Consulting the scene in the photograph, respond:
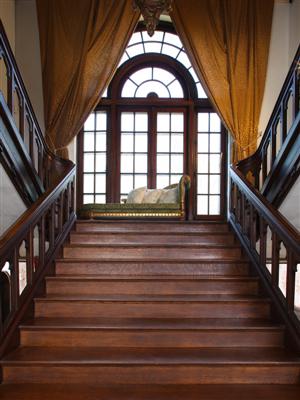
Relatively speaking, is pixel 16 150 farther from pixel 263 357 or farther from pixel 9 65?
pixel 263 357

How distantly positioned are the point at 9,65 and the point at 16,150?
791 mm

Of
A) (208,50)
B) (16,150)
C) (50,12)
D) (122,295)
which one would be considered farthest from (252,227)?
(50,12)

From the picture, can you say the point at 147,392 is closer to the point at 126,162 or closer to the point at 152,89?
the point at 126,162

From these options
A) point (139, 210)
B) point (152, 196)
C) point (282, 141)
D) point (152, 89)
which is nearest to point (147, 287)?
point (282, 141)

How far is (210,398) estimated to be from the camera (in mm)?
2852

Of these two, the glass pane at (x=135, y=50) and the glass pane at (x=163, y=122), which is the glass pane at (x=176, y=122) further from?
the glass pane at (x=135, y=50)

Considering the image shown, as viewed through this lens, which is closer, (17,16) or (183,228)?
(183,228)

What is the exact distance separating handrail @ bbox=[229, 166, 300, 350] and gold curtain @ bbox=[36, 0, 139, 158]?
2.78 metres

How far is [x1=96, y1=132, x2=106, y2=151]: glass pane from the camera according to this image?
816 cm

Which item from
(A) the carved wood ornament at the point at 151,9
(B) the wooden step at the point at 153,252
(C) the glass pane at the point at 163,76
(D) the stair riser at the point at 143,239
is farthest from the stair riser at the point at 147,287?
(C) the glass pane at the point at 163,76

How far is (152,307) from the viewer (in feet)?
Result: 12.6

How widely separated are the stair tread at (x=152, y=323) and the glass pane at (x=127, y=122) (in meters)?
4.97

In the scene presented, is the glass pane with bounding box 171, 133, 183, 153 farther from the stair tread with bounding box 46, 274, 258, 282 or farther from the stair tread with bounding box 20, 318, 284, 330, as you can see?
the stair tread with bounding box 20, 318, 284, 330

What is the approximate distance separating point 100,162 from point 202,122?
6.11ft
